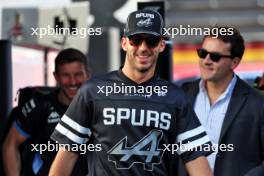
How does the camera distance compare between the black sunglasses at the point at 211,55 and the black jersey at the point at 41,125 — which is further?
the black jersey at the point at 41,125

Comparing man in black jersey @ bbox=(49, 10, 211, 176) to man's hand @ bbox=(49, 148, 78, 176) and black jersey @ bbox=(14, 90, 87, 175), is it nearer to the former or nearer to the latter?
man's hand @ bbox=(49, 148, 78, 176)

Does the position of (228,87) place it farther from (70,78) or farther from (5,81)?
(5,81)

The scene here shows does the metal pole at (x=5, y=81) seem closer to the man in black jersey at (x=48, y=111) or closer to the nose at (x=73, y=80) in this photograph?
the man in black jersey at (x=48, y=111)

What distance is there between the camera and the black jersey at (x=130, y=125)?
2521 mm

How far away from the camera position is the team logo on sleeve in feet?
8.27

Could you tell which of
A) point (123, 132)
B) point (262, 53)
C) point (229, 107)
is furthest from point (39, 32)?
point (262, 53)

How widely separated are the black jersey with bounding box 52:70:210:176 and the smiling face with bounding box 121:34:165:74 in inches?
2.2

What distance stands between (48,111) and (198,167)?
1297 mm

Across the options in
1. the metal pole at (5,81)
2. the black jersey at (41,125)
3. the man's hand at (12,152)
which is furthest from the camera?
the metal pole at (5,81)

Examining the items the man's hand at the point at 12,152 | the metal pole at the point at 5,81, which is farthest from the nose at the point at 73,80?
the metal pole at the point at 5,81

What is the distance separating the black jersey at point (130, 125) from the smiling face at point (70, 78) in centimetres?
104

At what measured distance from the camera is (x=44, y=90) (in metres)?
3.95

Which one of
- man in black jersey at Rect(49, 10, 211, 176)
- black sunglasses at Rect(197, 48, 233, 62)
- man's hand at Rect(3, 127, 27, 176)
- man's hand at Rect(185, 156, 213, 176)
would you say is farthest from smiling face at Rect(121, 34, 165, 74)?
man's hand at Rect(3, 127, 27, 176)

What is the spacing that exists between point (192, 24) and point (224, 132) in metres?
1.48
